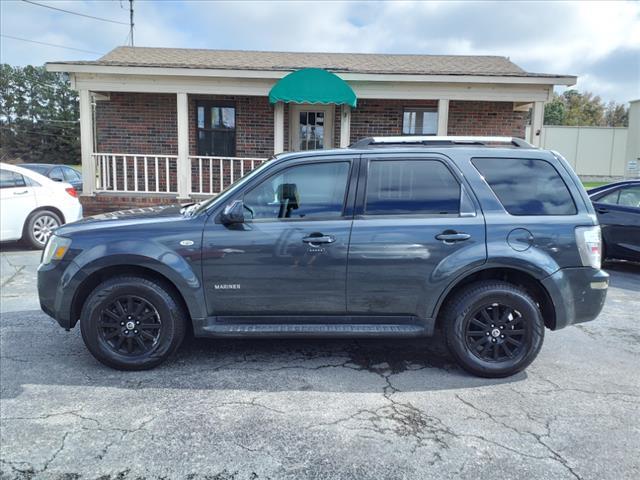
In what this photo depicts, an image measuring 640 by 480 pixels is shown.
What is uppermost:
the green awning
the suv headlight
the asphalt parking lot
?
the green awning

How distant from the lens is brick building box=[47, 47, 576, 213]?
10781mm

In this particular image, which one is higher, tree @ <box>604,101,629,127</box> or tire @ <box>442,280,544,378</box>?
tree @ <box>604,101,629,127</box>

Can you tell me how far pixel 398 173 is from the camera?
390 centimetres

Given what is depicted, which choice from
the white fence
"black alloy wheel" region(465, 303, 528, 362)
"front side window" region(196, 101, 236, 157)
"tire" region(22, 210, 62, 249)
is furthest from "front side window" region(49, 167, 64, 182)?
the white fence

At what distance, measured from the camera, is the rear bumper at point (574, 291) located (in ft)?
12.3

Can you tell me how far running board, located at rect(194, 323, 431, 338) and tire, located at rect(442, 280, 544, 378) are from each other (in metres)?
→ 0.28

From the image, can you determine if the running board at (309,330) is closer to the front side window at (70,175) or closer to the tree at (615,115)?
the front side window at (70,175)

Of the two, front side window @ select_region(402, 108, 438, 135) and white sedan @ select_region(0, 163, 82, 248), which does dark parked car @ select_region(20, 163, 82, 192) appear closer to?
white sedan @ select_region(0, 163, 82, 248)

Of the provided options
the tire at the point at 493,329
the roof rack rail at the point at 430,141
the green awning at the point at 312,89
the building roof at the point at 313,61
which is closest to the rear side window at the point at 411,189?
the roof rack rail at the point at 430,141

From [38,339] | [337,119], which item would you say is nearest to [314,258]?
[38,339]

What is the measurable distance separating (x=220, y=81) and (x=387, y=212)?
8.32m

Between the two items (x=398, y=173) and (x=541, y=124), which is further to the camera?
(x=541, y=124)

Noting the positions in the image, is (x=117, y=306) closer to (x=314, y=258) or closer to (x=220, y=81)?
(x=314, y=258)

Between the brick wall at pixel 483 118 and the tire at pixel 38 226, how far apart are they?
9329mm
